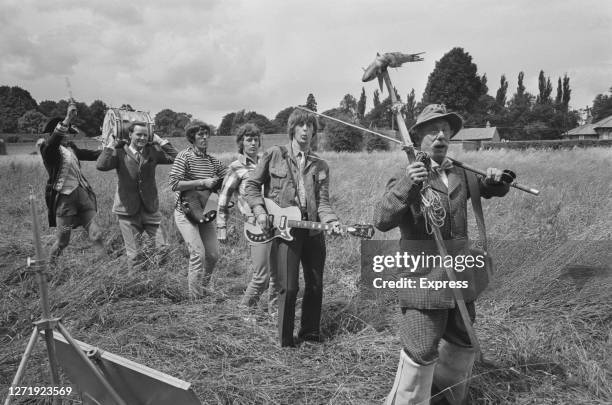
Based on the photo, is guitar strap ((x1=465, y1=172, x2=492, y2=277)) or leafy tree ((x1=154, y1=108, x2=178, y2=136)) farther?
leafy tree ((x1=154, y1=108, x2=178, y2=136))

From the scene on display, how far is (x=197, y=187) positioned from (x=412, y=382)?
2954 mm

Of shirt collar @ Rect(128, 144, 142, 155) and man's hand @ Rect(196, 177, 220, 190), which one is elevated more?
shirt collar @ Rect(128, 144, 142, 155)

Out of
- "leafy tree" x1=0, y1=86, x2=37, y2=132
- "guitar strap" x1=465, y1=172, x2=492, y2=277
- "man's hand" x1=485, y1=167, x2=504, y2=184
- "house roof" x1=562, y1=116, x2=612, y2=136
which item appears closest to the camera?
"man's hand" x1=485, y1=167, x2=504, y2=184

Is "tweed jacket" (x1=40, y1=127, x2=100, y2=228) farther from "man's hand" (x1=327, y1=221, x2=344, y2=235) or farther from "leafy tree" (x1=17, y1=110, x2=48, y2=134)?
"leafy tree" (x1=17, y1=110, x2=48, y2=134)

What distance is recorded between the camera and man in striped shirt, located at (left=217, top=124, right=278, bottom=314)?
4.20m

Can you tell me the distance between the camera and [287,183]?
12.0 feet

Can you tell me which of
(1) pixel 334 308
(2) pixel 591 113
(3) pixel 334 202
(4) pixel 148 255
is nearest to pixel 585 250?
(1) pixel 334 308

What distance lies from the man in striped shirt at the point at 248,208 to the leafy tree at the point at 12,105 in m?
83.6

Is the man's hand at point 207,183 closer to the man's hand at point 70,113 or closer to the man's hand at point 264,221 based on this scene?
the man's hand at point 264,221

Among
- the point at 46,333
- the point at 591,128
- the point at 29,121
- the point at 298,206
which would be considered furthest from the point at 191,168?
the point at 591,128

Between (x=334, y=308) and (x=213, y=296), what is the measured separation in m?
1.19

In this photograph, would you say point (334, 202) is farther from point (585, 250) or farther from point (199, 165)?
point (585, 250)

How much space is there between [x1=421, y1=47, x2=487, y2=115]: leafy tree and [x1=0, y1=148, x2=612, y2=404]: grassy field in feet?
277

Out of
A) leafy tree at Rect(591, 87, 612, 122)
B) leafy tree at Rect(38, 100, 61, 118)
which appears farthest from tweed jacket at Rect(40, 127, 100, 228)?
leafy tree at Rect(591, 87, 612, 122)
